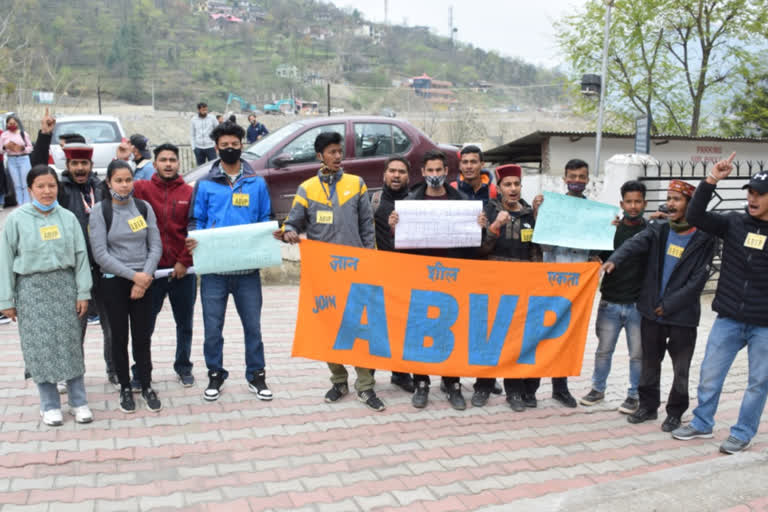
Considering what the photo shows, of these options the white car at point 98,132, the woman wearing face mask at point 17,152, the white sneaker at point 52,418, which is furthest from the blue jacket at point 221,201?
the white car at point 98,132

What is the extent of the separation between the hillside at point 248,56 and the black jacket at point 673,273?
61.5 metres

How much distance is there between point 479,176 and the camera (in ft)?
18.3

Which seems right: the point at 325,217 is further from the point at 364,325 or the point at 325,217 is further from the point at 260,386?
the point at 260,386

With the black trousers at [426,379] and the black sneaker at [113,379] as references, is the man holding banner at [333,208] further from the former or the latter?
the black sneaker at [113,379]

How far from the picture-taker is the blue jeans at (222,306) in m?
5.34

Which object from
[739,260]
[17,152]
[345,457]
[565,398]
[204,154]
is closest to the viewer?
[345,457]

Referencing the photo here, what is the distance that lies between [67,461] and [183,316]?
62.7 inches

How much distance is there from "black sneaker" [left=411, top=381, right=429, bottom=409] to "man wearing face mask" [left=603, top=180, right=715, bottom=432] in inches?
64.5

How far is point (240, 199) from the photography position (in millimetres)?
5336

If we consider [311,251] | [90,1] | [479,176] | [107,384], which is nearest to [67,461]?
[107,384]

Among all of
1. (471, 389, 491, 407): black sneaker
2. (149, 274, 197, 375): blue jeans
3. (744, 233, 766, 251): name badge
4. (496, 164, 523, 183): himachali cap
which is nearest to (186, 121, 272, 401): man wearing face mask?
(149, 274, 197, 375): blue jeans

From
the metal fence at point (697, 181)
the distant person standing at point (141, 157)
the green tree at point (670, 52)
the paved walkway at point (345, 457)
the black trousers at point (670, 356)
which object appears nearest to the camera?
the paved walkway at point (345, 457)

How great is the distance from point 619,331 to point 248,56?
357 ft

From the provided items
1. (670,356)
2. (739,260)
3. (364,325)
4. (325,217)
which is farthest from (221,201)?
(739,260)
